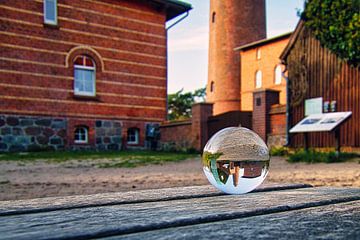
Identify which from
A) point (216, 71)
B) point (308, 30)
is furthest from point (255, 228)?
point (216, 71)

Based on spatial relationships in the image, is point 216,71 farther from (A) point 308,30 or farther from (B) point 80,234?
(B) point 80,234

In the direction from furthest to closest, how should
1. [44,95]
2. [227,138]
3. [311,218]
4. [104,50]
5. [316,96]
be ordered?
[104,50] < [44,95] < [316,96] < [227,138] < [311,218]

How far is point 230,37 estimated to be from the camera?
3170 centimetres

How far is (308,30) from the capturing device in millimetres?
15273

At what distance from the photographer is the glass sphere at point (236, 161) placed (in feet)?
5.24

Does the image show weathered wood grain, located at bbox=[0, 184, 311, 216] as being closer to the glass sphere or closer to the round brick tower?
the glass sphere

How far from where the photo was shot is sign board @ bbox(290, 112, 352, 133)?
12.2 meters

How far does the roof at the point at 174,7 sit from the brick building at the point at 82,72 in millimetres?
50

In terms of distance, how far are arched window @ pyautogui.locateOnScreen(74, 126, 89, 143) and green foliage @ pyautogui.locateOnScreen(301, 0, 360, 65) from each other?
34.1 ft

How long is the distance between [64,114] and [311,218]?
17105 millimetres

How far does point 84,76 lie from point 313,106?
992cm

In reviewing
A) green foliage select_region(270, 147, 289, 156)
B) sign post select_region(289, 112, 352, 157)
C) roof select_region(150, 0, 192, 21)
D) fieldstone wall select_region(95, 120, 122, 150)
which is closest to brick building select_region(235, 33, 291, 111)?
roof select_region(150, 0, 192, 21)

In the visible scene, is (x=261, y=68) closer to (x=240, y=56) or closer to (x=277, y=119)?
(x=240, y=56)

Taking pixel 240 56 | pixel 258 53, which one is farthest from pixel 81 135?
pixel 240 56
